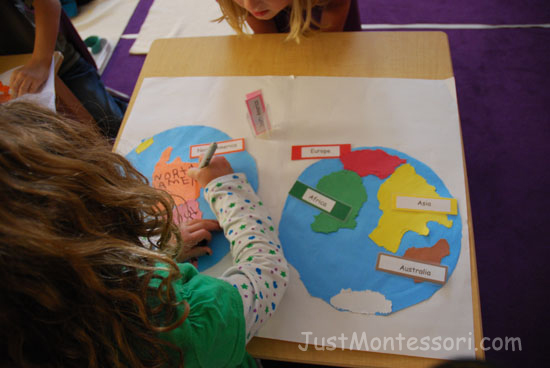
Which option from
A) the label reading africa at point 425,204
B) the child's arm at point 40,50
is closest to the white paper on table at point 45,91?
the child's arm at point 40,50

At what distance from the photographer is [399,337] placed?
0.67m

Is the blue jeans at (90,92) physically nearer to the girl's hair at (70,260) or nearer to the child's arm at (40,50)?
the child's arm at (40,50)

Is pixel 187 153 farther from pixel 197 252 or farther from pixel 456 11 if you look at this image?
pixel 456 11

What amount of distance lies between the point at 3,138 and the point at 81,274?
0.20 m

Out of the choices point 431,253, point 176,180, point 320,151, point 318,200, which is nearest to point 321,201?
point 318,200

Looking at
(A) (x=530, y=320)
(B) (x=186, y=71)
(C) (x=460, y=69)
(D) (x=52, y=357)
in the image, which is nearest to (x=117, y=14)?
(B) (x=186, y=71)

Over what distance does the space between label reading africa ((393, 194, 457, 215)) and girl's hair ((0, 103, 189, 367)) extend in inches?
19.6

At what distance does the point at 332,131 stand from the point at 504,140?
3.57ft

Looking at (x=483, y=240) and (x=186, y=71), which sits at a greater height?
(x=186, y=71)

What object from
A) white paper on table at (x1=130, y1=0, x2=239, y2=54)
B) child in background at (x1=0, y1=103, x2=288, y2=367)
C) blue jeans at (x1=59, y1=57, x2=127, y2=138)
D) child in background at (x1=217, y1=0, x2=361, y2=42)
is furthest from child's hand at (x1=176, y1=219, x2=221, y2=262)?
white paper on table at (x1=130, y1=0, x2=239, y2=54)

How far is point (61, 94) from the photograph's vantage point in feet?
4.27

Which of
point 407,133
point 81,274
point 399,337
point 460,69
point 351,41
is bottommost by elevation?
point 460,69

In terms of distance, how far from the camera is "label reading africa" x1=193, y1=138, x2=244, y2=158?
954 millimetres

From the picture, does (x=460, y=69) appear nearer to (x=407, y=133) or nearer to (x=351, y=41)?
(x=351, y=41)
